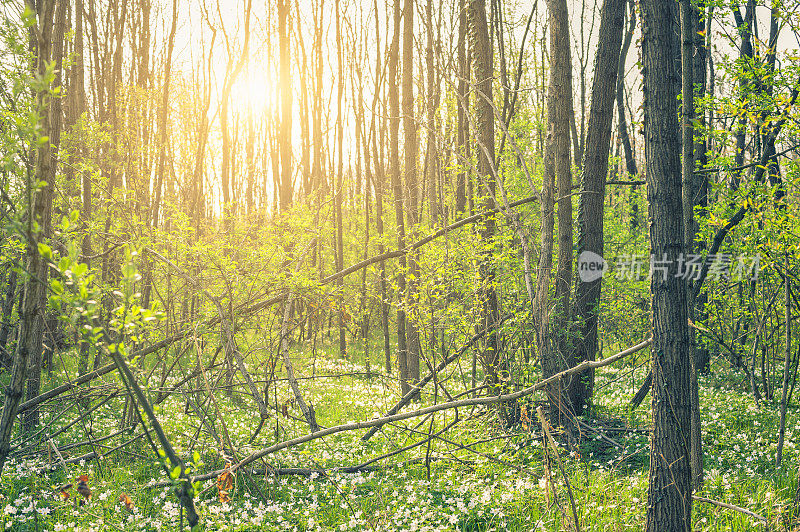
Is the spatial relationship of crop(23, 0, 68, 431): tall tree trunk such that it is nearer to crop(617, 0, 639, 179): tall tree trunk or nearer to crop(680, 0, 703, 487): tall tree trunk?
crop(680, 0, 703, 487): tall tree trunk

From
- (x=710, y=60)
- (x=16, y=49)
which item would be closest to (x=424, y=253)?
(x=16, y=49)

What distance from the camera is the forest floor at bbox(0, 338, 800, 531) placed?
3.97m

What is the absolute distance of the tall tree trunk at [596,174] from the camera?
6691mm

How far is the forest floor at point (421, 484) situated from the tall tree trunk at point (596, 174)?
3.87ft

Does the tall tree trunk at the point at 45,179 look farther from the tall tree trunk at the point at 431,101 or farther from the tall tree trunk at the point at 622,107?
the tall tree trunk at the point at 622,107

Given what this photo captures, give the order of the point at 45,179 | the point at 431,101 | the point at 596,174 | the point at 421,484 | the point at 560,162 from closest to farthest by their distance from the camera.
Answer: the point at 45,179, the point at 421,484, the point at 560,162, the point at 596,174, the point at 431,101

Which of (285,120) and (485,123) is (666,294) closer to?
(485,123)

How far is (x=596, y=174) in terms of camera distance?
6758 mm

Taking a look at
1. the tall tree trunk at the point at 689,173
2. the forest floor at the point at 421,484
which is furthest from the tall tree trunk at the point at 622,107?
the forest floor at the point at 421,484

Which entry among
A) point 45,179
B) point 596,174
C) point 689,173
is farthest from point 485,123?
point 45,179

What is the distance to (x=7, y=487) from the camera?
4.48 metres

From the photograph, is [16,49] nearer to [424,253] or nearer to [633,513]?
[633,513]

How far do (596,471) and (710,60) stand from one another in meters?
13.4

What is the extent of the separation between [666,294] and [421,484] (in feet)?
9.38
